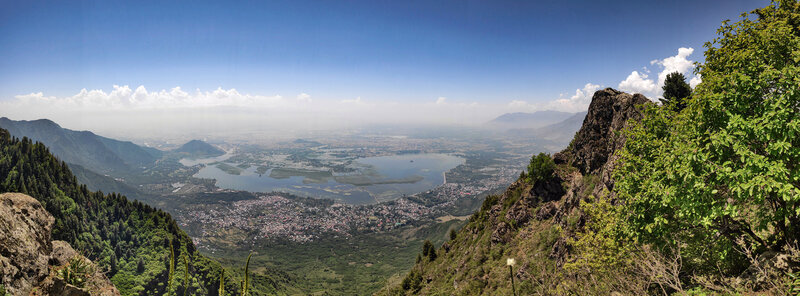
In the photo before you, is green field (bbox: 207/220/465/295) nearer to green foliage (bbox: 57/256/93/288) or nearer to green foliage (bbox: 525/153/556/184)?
green foliage (bbox: 525/153/556/184)

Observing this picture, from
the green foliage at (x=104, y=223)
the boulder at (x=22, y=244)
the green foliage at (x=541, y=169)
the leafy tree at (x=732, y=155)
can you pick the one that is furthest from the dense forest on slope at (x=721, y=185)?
the green foliage at (x=104, y=223)

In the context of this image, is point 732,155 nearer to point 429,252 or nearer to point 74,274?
point 74,274

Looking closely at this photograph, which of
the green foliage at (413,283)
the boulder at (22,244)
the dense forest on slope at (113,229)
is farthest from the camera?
the dense forest on slope at (113,229)

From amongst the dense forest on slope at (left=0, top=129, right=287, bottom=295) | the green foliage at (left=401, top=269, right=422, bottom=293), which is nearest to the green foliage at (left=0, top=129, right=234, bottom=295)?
the dense forest on slope at (left=0, top=129, right=287, bottom=295)

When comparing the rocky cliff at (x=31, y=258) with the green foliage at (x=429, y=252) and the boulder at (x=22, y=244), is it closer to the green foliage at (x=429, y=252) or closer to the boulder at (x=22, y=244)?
the boulder at (x=22, y=244)

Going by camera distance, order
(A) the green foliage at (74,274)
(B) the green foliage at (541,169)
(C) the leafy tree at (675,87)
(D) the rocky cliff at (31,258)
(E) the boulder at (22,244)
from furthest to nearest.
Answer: (B) the green foliage at (541,169) < (C) the leafy tree at (675,87) < (E) the boulder at (22,244) < (D) the rocky cliff at (31,258) < (A) the green foliage at (74,274)

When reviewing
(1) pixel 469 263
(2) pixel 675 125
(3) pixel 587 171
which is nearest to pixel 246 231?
(1) pixel 469 263
